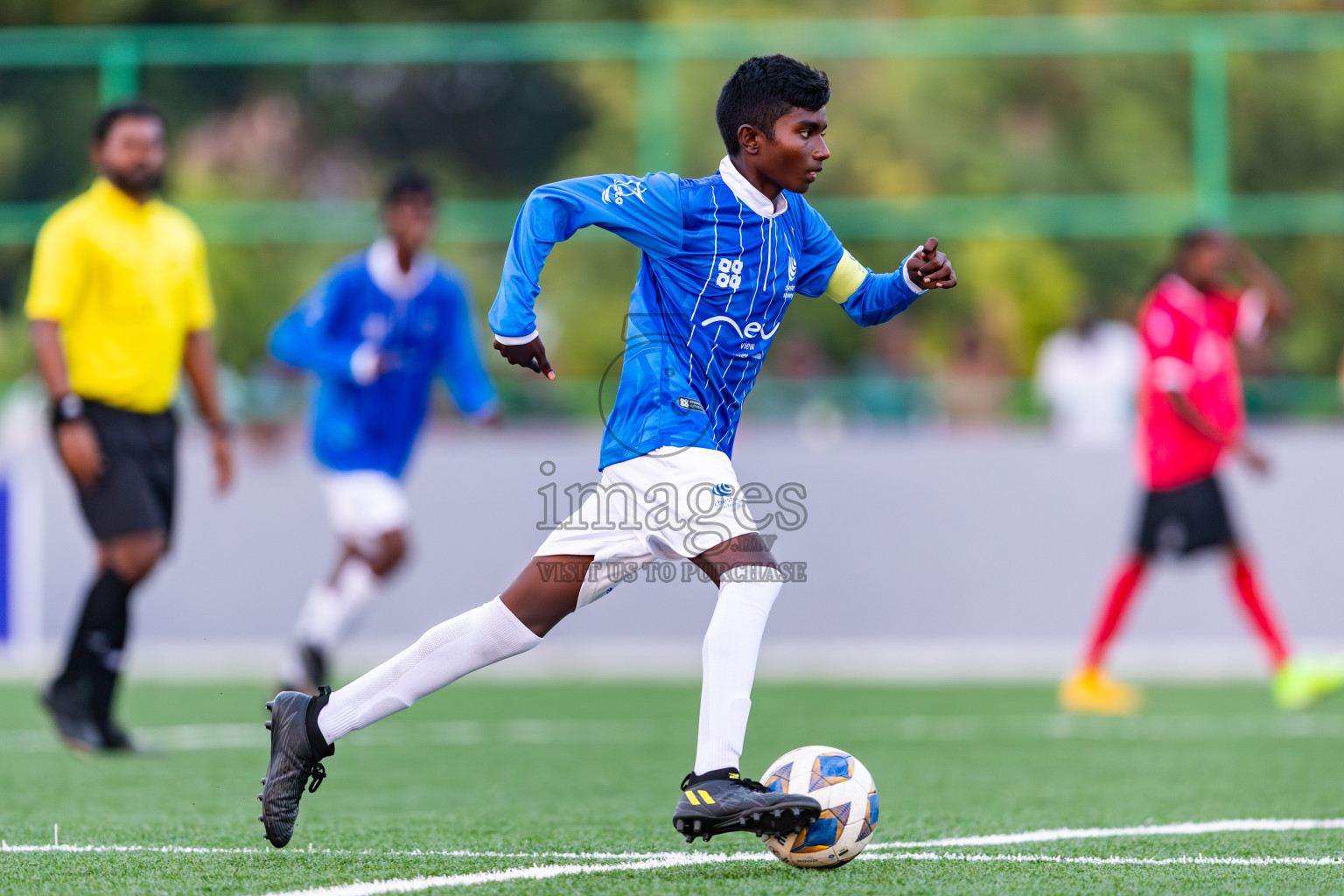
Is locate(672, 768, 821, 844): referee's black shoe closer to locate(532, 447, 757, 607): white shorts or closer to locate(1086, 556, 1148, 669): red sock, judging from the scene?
locate(532, 447, 757, 607): white shorts

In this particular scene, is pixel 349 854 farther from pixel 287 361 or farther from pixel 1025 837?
pixel 287 361

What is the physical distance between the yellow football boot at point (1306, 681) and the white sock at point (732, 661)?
5364 mm

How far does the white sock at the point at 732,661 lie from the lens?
4.25 metres

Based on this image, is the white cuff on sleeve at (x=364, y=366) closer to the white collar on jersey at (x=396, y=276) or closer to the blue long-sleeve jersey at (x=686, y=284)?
the white collar on jersey at (x=396, y=276)

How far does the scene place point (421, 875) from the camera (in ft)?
13.6

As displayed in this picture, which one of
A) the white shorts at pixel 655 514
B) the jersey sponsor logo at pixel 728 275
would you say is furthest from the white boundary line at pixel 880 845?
the jersey sponsor logo at pixel 728 275

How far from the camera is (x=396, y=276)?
907cm

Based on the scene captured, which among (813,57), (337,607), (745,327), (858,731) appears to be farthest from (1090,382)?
(745,327)

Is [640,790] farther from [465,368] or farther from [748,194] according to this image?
[465,368]

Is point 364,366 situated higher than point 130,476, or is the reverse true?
point 364,366

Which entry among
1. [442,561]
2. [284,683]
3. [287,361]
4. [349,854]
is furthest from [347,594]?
[349,854]

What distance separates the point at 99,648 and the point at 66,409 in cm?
91

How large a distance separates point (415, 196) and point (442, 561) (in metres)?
3.92

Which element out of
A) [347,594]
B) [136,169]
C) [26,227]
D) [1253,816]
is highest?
[26,227]
